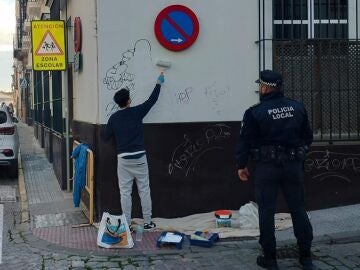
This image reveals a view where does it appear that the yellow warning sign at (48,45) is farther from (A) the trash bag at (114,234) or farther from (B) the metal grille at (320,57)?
(A) the trash bag at (114,234)

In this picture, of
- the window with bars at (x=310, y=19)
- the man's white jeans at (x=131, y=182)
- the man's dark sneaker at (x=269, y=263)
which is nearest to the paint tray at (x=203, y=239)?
the man's white jeans at (x=131, y=182)

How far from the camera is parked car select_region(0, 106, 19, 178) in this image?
12.0 meters

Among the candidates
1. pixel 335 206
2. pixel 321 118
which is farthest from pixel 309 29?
pixel 335 206

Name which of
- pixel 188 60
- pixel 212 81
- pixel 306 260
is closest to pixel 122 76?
pixel 188 60

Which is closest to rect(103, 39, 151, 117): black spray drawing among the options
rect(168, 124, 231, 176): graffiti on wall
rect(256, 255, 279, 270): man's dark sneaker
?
rect(168, 124, 231, 176): graffiti on wall

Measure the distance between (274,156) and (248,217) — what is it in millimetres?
1951

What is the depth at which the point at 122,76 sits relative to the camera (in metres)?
7.27

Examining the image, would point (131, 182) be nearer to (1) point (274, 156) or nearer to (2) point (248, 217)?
(2) point (248, 217)

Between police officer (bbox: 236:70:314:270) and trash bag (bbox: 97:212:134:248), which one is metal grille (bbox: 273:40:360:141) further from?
trash bag (bbox: 97:212:134:248)

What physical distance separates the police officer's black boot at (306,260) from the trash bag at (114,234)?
1958 mm

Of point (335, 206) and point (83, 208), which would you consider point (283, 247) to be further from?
point (83, 208)

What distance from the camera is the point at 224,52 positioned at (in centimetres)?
759

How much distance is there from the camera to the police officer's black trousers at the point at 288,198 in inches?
213

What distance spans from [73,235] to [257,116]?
2.97m
